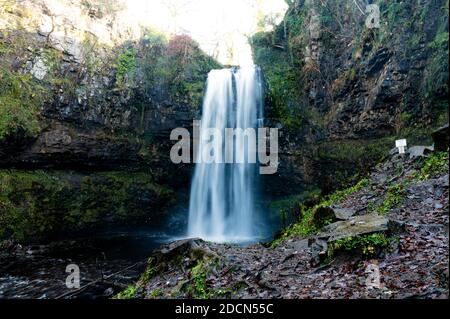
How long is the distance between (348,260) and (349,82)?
39.5ft

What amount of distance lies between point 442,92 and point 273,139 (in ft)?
24.6

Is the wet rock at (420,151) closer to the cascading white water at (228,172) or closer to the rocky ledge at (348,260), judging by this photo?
the rocky ledge at (348,260)

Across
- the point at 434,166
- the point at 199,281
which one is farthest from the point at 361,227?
the point at 434,166

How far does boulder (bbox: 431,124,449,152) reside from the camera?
8542 mm

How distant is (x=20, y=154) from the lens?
48.0 feet

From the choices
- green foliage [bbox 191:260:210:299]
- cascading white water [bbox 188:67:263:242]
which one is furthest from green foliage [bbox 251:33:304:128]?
green foliage [bbox 191:260:210:299]

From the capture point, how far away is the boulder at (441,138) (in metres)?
8.54

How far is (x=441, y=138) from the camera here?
28.7ft

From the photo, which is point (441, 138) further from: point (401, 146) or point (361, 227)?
point (361, 227)

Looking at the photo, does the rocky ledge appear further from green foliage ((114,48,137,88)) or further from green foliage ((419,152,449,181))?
green foliage ((114,48,137,88))

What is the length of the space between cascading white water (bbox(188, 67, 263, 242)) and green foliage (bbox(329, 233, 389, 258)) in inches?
453

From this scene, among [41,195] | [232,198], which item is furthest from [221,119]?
[41,195]

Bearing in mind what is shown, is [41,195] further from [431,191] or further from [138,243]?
[431,191]

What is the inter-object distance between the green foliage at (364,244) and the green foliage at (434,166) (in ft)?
13.4
